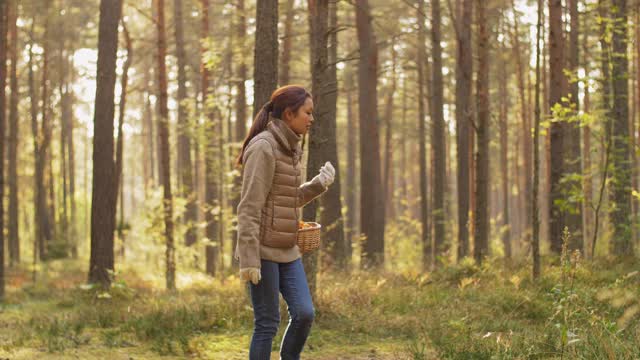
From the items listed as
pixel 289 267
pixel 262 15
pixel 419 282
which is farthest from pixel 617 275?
pixel 289 267

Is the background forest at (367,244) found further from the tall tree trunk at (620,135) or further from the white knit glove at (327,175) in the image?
the white knit glove at (327,175)

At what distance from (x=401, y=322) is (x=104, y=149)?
7.43m

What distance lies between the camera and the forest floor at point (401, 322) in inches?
241

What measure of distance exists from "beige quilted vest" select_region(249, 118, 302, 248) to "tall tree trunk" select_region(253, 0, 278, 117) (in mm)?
4135

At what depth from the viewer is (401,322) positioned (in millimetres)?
8078

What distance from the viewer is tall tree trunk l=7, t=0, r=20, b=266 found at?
20.4m

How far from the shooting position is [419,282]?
1080cm

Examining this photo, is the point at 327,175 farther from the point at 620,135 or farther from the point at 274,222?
the point at 620,135

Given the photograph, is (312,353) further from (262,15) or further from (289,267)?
(262,15)

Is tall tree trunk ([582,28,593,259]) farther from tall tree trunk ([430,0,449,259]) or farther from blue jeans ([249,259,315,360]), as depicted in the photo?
blue jeans ([249,259,315,360])

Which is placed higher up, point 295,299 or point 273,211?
point 273,211

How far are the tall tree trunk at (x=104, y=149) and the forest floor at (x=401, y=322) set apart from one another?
199cm

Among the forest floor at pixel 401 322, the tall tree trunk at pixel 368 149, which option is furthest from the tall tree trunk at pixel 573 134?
the tall tree trunk at pixel 368 149

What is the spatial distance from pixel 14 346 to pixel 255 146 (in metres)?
4.36
